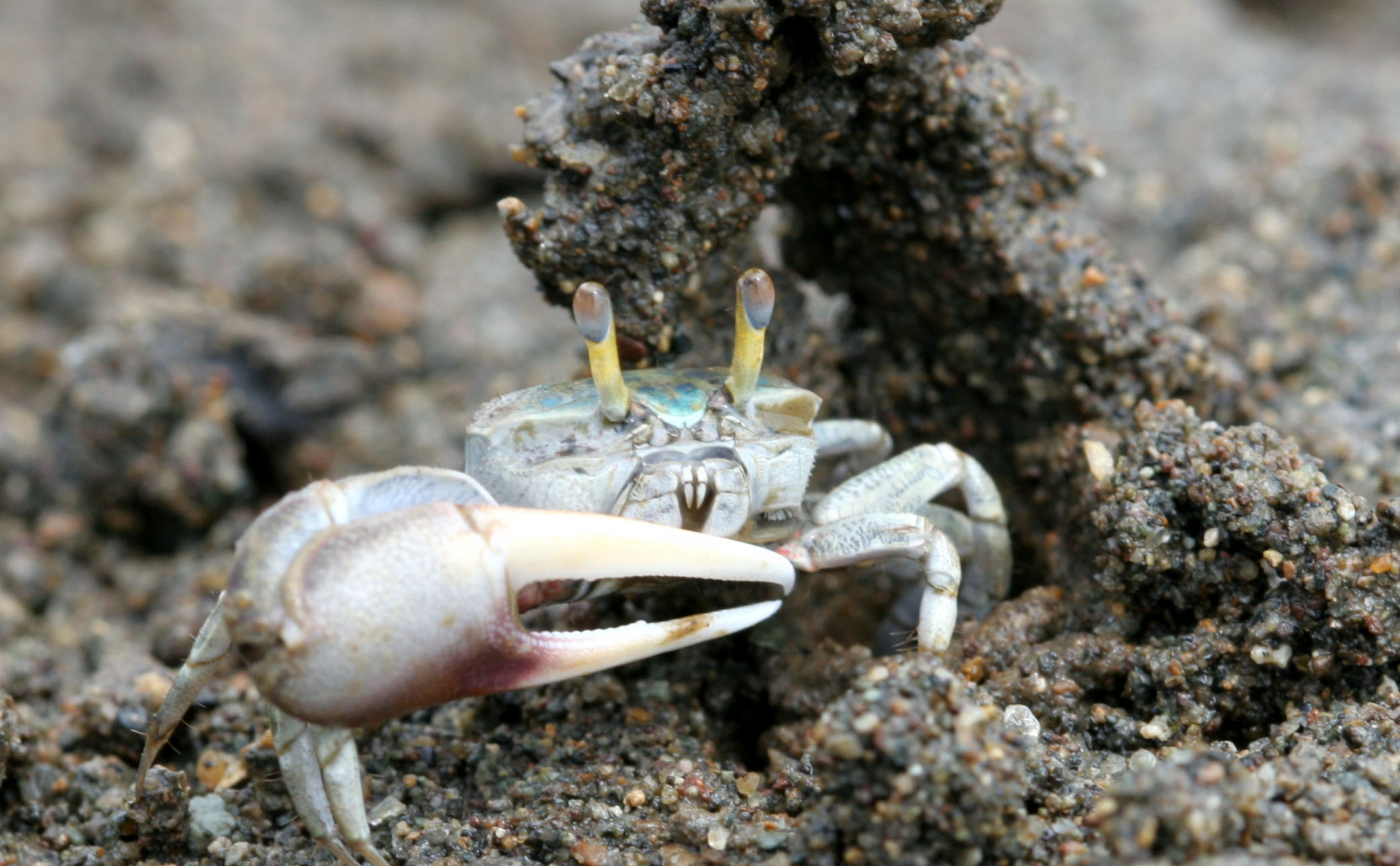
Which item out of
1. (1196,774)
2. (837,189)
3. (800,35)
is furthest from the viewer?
(837,189)

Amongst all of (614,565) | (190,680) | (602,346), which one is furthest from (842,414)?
(190,680)

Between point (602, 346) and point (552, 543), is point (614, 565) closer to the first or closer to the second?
point (552, 543)

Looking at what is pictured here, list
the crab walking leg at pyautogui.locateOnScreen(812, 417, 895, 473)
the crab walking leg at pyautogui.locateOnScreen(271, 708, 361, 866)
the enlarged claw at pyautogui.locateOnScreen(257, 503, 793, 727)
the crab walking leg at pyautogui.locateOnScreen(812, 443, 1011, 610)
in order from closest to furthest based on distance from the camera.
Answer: the enlarged claw at pyautogui.locateOnScreen(257, 503, 793, 727) < the crab walking leg at pyautogui.locateOnScreen(271, 708, 361, 866) < the crab walking leg at pyautogui.locateOnScreen(812, 443, 1011, 610) < the crab walking leg at pyautogui.locateOnScreen(812, 417, 895, 473)

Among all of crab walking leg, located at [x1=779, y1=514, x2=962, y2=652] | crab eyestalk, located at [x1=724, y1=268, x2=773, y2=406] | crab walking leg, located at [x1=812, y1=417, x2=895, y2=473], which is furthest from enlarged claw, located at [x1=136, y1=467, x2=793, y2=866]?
crab walking leg, located at [x1=812, y1=417, x2=895, y2=473]

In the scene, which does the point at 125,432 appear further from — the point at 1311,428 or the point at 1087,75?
the point at 1087,75

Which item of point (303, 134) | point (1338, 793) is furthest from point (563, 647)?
point (303, 134)

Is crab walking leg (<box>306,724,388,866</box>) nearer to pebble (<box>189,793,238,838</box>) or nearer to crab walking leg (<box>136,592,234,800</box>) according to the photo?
crab walking leg (<box>136,592,234,800</box>)

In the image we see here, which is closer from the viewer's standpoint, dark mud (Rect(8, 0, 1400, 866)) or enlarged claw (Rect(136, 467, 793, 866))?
enlarged claw (Rect(136, 467, 793, 866))
